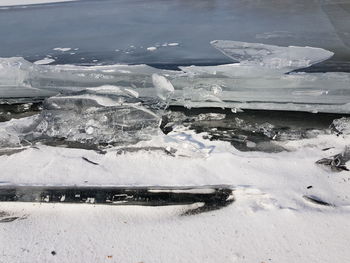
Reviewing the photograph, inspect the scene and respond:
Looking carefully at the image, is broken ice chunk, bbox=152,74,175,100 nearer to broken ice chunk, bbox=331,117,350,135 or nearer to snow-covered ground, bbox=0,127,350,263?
snow-covered ground, bbox=0,127,350,263

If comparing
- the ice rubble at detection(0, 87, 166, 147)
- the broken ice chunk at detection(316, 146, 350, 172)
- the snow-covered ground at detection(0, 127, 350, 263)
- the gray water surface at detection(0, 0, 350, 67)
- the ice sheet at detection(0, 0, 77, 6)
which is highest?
the ice sheet at detection(0, 0, 77, 6)

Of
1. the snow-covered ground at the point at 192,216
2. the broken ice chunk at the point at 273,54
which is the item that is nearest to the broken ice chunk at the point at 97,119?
the snow-covered ground at the point at 192,216

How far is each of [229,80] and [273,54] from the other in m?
0.58

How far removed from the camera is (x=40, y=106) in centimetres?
263

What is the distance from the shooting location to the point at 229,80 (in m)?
2.51

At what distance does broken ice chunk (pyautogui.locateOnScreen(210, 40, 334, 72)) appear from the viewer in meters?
2.65

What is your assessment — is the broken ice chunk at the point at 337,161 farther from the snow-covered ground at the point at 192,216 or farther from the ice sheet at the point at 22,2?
the ice sheet at the point at 22,2

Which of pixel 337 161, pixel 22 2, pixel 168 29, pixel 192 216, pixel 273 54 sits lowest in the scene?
pixel 192 216

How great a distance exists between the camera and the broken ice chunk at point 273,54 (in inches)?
104

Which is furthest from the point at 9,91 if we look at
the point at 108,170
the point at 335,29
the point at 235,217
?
the point at 335,29

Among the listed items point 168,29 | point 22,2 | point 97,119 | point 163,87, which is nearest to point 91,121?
point 97,119

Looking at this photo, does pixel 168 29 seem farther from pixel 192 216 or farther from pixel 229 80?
pixel 192 216

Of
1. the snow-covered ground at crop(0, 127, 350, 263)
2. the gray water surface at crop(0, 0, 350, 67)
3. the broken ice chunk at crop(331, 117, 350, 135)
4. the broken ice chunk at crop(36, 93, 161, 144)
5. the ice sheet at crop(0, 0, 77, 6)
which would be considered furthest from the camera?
the ice sheet at crop(0, 0, 77, 6)

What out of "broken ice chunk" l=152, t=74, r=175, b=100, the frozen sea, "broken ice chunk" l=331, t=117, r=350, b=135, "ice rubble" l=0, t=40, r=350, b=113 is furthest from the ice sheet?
"broken ice chunk" l=331, t=117, r=350, b=135
